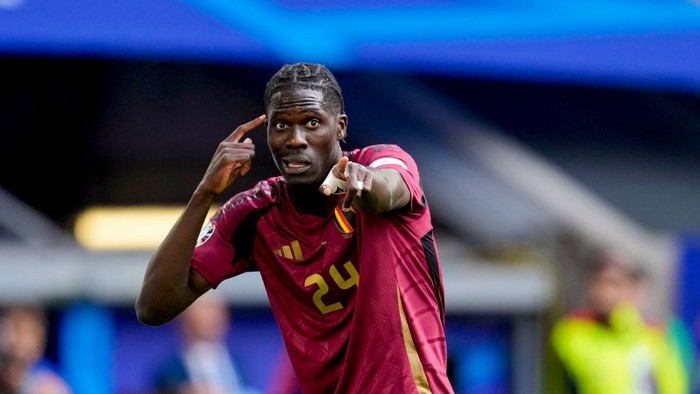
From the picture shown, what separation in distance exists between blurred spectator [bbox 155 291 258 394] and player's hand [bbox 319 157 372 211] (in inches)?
181

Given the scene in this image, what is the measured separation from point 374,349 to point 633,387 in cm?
515

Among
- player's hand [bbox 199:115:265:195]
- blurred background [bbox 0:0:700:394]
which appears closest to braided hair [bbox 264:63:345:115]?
player's hand [bbox 199:115:265:195]

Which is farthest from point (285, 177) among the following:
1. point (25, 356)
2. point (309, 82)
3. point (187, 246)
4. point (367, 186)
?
point (25, 356)

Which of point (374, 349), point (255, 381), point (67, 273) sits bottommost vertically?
point (255, 381)

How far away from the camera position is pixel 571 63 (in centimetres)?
1143

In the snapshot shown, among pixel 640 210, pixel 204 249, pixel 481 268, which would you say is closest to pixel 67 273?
pixel 481 268

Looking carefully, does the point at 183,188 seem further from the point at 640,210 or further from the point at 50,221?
the point at 640,210

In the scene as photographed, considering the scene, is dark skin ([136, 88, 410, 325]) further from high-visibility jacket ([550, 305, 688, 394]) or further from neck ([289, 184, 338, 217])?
high-visibility jacket ([550, 305, 688, 394])

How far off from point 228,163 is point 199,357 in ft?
14.5

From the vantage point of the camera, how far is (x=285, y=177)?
389cm

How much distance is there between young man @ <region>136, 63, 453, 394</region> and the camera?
374 cm

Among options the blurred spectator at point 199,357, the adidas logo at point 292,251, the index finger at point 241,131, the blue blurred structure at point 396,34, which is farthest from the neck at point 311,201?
the blue blurred structure at point 396,34

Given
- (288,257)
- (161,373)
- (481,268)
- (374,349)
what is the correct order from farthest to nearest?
(481,268) → (161,373) → (288,257) → (374,349)

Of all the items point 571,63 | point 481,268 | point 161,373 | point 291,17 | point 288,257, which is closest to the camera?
point 288,257
